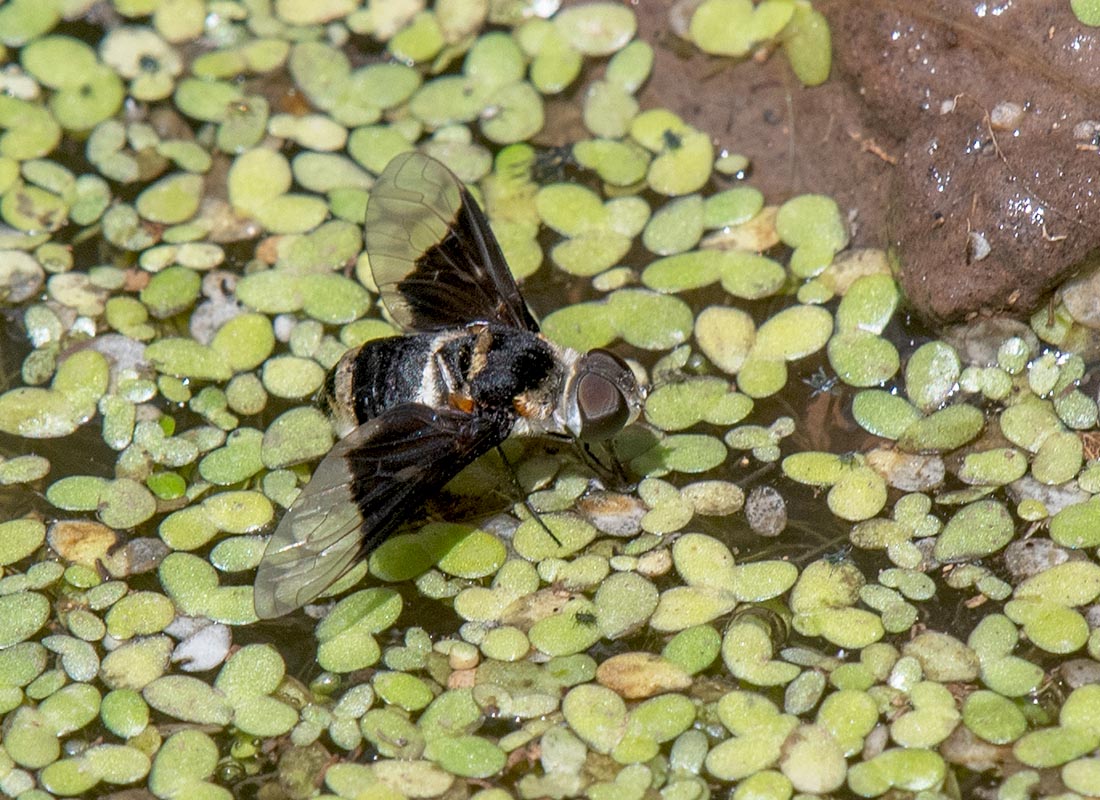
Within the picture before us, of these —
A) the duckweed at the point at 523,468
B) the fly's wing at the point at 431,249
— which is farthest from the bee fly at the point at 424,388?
the duckweed at the point at 523,468

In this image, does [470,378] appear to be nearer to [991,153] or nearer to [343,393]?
[343,393]

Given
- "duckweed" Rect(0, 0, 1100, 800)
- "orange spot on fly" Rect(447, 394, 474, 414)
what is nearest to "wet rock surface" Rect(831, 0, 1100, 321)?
"duckweed" Rect(0, 0, 1100, 800)

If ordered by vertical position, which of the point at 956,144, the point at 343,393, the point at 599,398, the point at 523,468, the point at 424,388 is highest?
the point at 956,144

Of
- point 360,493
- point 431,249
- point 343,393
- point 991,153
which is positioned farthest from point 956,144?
point 360,493

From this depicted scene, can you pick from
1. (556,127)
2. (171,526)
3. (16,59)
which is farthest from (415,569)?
(16,59)

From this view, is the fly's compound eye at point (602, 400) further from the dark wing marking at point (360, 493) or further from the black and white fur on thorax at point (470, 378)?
the dark wing marking at point (360, 493)
